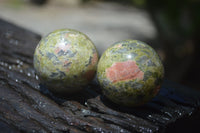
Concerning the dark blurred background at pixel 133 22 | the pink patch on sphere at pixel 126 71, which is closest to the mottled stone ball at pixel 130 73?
the pink patch on sphere at pixel 126 71

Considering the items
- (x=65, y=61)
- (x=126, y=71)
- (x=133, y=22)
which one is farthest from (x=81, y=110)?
(x=133, y=22)

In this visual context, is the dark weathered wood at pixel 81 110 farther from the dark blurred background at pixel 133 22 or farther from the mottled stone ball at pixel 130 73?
the dark blurred background at pixel 133 22

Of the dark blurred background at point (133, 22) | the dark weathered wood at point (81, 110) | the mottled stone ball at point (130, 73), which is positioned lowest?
the dark weathered wood at point (81, 110)

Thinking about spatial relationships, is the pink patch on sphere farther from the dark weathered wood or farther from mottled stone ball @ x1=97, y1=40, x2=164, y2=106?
the dark weathered wood

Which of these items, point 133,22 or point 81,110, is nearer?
point 81,110

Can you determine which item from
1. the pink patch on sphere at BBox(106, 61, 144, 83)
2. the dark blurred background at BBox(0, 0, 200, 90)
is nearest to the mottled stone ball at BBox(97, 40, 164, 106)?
the pink patch on sphere at BBox(106, 61, 144, 83)

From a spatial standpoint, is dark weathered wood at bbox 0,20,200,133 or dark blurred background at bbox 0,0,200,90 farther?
dark blurred background at bbox 0,0,200,90

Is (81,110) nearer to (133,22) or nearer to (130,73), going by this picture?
(130,73)
